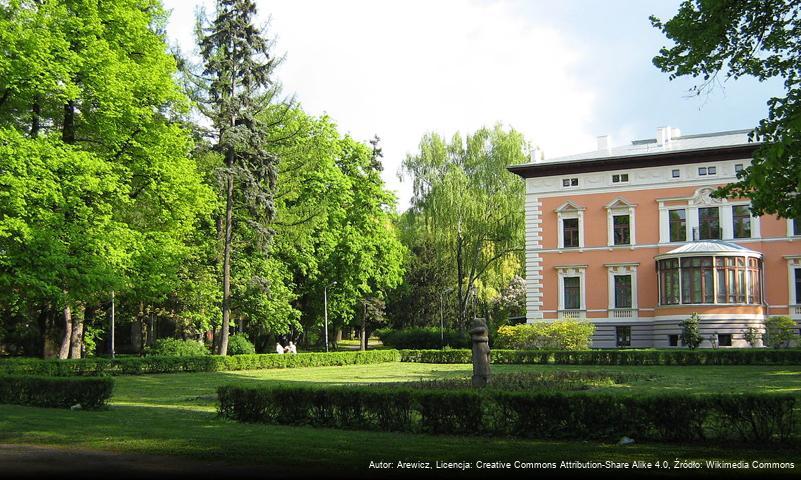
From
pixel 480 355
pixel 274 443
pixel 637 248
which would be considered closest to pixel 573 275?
pixel 637 248

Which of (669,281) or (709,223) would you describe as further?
(709,223)

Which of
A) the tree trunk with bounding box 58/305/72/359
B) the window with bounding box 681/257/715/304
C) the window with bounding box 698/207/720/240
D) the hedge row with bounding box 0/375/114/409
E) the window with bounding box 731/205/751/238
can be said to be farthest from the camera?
the window with bounding box 698/207/720/240

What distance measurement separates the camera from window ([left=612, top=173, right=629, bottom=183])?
43.5m

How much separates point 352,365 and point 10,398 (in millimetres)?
20787

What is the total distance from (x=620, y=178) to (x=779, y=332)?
1237cm

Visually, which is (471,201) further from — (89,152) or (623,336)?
(89,152)

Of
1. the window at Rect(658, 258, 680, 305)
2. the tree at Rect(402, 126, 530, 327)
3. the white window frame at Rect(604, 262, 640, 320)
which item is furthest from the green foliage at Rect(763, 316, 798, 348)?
the tree at Rect(402, 126, 530, 327)

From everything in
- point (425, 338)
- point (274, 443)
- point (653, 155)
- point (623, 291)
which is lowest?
point (425, 338)

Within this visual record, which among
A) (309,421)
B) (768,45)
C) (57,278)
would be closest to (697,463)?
(309,421)

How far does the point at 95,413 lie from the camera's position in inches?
593

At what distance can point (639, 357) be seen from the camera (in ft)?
108

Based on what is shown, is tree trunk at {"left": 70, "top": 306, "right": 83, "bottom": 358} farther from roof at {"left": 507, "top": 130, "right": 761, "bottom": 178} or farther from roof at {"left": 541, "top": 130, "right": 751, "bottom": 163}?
roof at {"left": 541, "top": 130, "right": 751, "bottom": 163}

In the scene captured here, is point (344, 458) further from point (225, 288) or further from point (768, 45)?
point (225, 288)

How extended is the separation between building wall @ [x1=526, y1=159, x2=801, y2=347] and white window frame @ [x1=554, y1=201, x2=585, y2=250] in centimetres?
6
